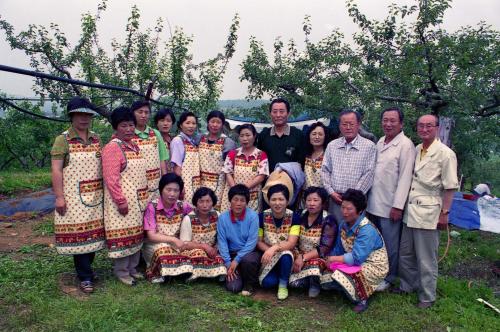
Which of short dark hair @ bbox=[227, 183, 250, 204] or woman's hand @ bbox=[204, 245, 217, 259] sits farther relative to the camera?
woman's hand @ bbox=[204, 245, 217, 259]

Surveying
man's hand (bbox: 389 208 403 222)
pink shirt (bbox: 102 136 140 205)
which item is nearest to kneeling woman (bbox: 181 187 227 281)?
pink shirt (bbox: 102 136 140 205)

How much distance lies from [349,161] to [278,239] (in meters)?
1.06

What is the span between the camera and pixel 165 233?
14.2 feet

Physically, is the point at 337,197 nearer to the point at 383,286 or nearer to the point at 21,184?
the point at 383,286

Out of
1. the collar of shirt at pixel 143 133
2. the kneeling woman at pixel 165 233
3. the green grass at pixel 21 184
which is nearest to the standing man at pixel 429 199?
the kneeling woman at pixel 165 233

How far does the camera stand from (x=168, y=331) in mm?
3299

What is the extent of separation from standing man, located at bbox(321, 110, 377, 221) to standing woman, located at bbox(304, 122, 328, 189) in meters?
0.17

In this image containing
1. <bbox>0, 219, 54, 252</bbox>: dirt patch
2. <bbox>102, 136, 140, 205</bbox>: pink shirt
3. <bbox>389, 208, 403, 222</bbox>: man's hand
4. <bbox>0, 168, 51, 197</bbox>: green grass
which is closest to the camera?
<bbox>102, 136, 140, 205</bbox>: pink shirt

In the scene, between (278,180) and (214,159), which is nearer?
(278,180)

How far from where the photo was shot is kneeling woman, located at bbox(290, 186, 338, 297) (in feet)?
13.4

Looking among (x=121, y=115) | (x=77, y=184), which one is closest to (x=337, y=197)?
(x=121, y=115)

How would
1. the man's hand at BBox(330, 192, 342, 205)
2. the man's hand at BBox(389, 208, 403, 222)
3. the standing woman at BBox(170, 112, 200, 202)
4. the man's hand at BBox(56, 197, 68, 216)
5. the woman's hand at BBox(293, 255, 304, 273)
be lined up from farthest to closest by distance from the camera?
the standing woman at BBox(170, 112, 200, 202) < the man's hand at BBox(330, 192, 342, 205) < the woman's hand at BBox(293, 255, 304, 273) < the man's hand at BBox(389, 208, 403, 222) < the man's hand at BBox(56, 197, 68, 216)

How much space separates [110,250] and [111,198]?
1.64 feet

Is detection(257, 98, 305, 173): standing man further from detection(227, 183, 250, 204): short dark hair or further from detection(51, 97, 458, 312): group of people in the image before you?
detection(227, 183, 250, 204): short dark hair
